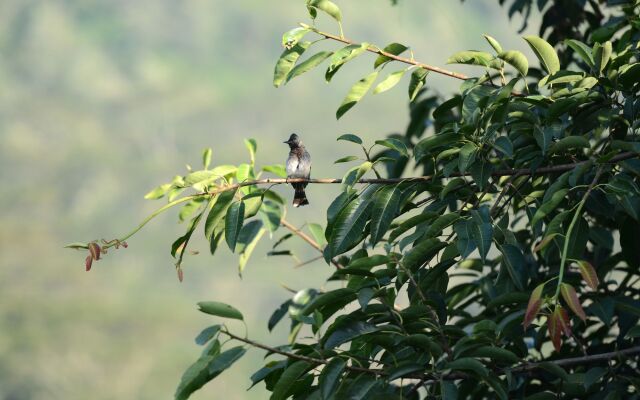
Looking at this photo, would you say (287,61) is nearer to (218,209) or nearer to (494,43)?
(218,209)

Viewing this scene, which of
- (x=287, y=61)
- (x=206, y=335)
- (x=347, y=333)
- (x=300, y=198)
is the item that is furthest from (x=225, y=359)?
(x=300, y=198)

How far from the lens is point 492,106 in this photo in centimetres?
247

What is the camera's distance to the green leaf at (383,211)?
7.82 feet

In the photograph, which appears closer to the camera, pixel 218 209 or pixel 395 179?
pixel 395 179

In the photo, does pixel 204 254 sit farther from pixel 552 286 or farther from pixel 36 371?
pixel 552 286

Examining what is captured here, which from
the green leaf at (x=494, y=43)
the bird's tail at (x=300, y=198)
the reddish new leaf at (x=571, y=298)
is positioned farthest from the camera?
the bird's tail at (x=300, y=198)

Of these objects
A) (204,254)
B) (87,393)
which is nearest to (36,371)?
(87,393)

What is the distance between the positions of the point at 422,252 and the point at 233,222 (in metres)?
0.51

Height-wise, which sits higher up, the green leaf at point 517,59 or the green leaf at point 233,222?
the green leaf at point 517,59

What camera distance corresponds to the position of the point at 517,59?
2.62 m

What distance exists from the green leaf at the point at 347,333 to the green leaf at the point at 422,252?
0.69ft

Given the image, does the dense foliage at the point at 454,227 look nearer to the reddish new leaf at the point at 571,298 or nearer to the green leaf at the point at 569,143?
the green leaf at the point at 569,143

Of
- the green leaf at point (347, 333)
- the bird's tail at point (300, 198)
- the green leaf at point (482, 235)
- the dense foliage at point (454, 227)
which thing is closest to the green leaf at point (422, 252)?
the dense foliage at point (454, 227)

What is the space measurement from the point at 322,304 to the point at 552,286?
0.59 m
